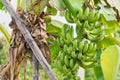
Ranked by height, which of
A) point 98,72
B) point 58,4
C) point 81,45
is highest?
point 58,4

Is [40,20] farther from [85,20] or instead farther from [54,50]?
[54,50]

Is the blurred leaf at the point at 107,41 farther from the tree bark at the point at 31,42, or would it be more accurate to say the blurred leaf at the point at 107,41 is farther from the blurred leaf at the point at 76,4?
the tree bark at the point at 31,42

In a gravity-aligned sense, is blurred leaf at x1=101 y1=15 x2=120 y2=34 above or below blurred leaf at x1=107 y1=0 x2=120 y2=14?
below

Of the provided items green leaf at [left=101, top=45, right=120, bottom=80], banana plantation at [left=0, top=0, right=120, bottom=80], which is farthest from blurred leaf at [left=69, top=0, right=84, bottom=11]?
green leaf at [left=101, top=45, right=120, bottom=80]

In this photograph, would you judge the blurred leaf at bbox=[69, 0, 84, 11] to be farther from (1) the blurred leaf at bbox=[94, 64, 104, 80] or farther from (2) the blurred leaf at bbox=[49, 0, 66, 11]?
(1) the blurred leaf at bbox=[94, 64, 104, 80]

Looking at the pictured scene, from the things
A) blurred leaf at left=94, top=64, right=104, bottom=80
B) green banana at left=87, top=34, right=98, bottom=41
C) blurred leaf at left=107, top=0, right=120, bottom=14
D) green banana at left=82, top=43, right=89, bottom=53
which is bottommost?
blurred leaf at left=94, top=64, right=104, bottom=80

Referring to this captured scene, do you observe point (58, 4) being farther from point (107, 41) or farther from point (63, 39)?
point (107, 41)

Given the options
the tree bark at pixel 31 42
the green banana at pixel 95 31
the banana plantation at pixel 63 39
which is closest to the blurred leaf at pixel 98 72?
the banana plantation at pixel 63 39

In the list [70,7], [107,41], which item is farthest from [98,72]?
[70,7]

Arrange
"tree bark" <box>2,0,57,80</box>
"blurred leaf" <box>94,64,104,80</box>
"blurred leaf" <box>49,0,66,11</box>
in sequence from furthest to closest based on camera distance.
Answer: "blurred leaf" <box>94,64,104,80</box>, "blurred leaf" <box>49,0,66,11</box>, "tree bark" <box>2,0,57,80</box>
